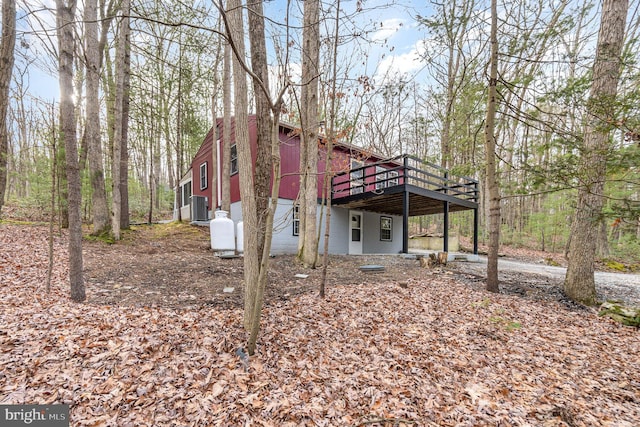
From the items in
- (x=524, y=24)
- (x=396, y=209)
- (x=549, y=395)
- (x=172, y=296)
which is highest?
(x=524, y=24)

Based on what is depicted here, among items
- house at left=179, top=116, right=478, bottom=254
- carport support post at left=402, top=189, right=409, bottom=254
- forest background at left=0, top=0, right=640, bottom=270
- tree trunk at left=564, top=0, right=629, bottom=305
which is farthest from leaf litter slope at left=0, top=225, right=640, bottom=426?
house at left=179, top=116, right=478, bottom=254

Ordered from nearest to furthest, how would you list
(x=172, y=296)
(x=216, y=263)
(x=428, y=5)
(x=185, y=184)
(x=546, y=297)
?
(x=172, y=296) < (x=546, y=297) < (x=428, y=5) < (x=216, y=263) < (x=185, y=184)

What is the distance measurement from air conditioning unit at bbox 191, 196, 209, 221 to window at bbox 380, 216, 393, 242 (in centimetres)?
893

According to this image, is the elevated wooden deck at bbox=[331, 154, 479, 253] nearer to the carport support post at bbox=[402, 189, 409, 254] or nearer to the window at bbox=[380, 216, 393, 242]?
the carport support post at bbox=[402, 189, 409, 254]

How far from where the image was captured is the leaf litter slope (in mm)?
2334

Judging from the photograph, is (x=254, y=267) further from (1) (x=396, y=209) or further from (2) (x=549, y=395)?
(1) (x=396, y=209)

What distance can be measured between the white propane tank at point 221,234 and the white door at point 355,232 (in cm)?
569

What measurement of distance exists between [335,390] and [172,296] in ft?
10.3

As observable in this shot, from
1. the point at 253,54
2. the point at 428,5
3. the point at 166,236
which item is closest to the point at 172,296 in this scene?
the point at 253,54

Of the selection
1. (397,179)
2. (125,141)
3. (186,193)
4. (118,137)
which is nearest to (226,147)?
(118,137)

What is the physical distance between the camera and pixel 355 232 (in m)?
12.6

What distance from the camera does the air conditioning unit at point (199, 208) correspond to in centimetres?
1311

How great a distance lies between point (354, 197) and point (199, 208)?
25.8ft

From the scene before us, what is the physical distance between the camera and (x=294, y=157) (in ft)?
33.7
